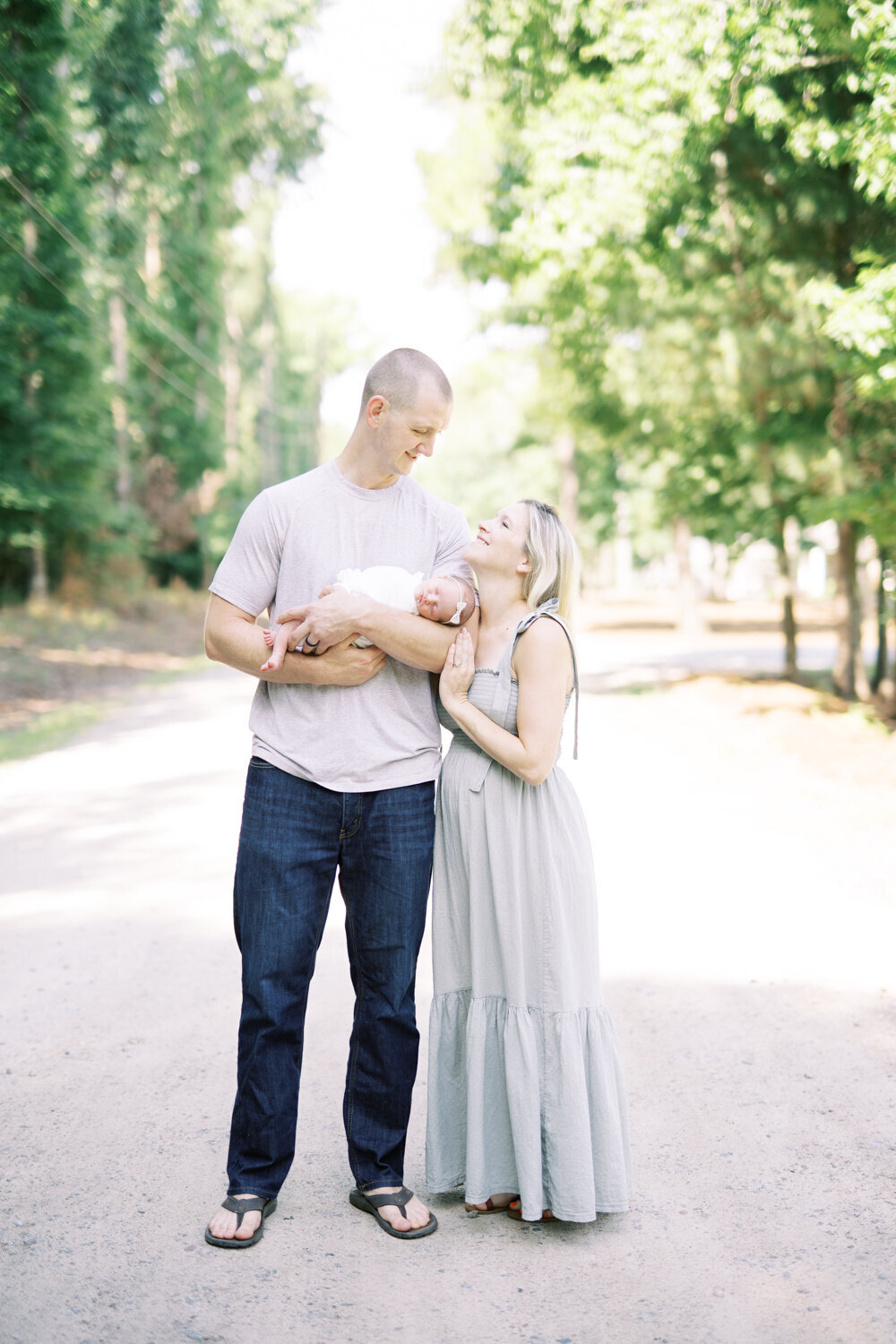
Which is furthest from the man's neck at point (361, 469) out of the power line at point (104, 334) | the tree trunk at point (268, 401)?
the tree trunk at point (268, 401)

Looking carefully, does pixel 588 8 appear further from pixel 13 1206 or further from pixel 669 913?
pixel 13 1206

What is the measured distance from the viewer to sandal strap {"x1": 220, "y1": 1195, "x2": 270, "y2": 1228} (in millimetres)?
3129

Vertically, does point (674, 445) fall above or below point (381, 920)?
above

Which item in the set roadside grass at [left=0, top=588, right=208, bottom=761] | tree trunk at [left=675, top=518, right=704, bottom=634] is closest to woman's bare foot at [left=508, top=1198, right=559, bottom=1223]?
roadside grass at [left=0, top=588, right=208, bottom=761]

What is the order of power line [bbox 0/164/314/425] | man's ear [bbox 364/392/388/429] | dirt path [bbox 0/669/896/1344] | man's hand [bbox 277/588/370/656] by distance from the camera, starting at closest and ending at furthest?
1. dirt path [bbox 0/669/896/1344]
2. man's hand [bbox 277/588/370/656]
3. man's ear [bbox 364/392/388/429]
4. power line [bbox 0/164/314/425]

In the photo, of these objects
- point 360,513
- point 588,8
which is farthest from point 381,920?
point 588,8

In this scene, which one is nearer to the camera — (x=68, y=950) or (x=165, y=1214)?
(x=165, y=1214)

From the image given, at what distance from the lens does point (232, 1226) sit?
3.09 meters

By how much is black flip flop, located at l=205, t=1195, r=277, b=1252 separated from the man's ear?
6.72 ft

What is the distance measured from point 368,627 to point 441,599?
0.22 m

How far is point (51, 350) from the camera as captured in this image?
2275cm

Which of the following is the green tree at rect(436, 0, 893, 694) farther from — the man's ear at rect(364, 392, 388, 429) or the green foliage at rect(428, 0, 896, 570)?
the man's ear at rect(364, 392, 388, 429)

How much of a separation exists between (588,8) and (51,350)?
1484cm

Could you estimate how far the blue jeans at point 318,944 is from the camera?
124 inches
